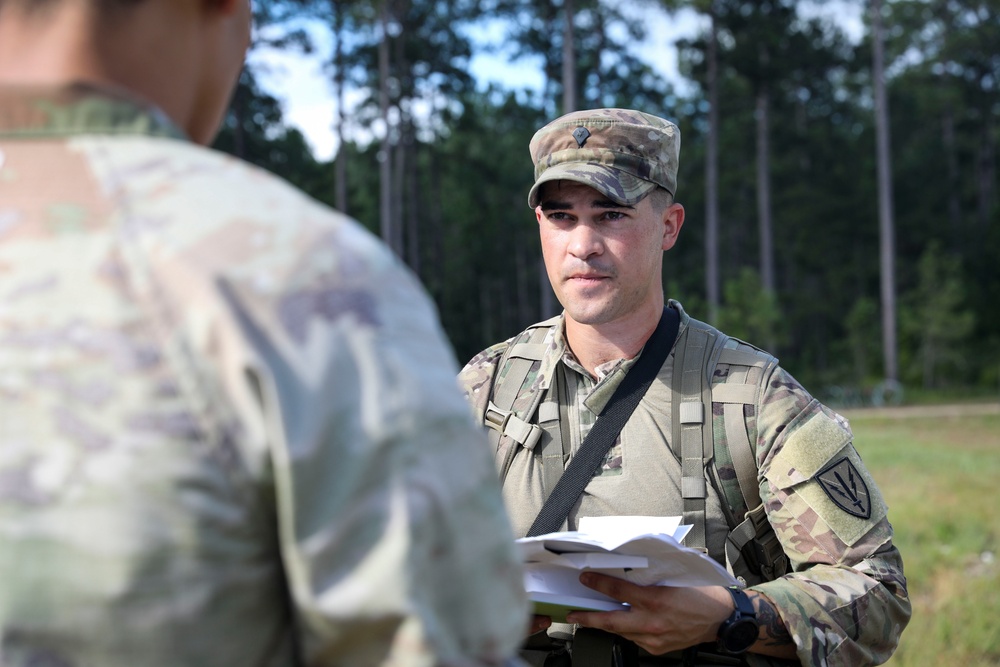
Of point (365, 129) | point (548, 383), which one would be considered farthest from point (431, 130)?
point (548, 383)

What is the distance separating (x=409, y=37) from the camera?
34.2 metres

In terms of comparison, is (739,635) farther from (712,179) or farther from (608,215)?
(712,179)

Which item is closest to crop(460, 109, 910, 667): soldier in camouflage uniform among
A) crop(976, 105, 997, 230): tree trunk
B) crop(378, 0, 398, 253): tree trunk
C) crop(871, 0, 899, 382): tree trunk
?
crop(378, 0, 398, 253): tree trunk

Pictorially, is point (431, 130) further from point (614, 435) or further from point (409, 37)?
point (614, 435)

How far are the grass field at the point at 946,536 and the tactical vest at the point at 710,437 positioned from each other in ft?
11.4

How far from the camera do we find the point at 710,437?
2.75m

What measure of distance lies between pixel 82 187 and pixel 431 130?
141 ft

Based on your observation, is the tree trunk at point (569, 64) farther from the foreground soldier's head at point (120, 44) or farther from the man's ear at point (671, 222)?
the foreground soldier's head at point (120, 44)

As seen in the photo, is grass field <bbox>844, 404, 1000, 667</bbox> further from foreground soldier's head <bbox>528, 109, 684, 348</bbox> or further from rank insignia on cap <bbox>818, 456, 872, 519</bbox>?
foreground soldier's head <bbox>528, 109, 684, 348</bbox>

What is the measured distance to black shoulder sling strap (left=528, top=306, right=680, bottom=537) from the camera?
9.16 ft

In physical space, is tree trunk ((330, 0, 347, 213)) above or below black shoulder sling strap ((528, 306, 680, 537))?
above

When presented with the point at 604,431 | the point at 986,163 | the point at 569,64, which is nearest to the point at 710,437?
the point at 604,431

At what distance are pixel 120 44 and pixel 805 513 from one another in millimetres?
2108

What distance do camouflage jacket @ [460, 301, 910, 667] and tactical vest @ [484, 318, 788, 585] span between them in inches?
1.2
